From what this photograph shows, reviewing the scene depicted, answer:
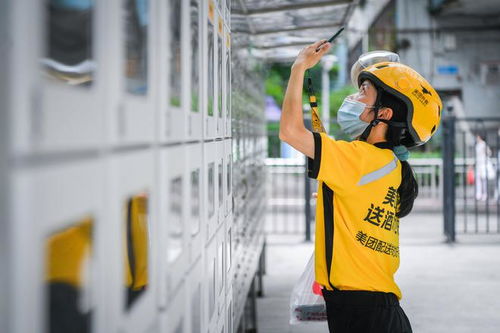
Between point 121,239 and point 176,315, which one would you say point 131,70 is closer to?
point 121,239

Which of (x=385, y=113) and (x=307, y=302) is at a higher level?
(x=385, y=113)

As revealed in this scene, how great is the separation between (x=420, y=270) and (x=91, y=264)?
6.56 metres

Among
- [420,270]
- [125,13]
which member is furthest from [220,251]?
[420,270]

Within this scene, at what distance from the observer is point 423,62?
1883 cm

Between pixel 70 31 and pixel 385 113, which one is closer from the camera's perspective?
→ pixel 70 31

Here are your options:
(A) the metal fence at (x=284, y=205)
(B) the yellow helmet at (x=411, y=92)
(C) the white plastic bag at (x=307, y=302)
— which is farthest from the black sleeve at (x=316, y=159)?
(A) the metal fence at (x=284, y=205)

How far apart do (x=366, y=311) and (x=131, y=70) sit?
1.65 m

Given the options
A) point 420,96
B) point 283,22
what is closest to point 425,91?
point 420,96

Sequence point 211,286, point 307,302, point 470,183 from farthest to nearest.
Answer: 1. point 470,183
2. point 307,302
3. point 211,286

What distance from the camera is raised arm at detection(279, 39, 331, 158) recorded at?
2.44 meters

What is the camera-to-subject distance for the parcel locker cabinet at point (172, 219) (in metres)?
1.47

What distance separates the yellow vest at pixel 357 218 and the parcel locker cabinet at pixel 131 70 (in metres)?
1.19

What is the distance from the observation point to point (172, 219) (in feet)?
5.32

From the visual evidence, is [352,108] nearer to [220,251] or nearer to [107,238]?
[220,251]
